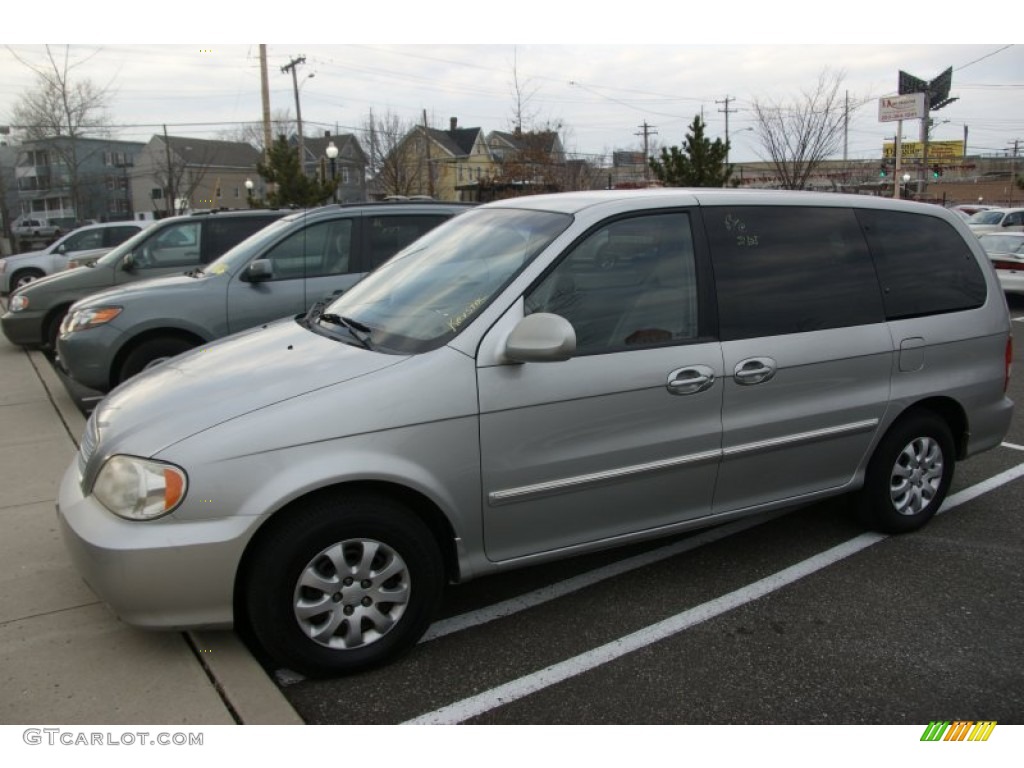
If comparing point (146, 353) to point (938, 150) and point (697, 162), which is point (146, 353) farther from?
point (938, 150)

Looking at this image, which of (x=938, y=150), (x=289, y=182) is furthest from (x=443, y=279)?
(x=938, y=150)

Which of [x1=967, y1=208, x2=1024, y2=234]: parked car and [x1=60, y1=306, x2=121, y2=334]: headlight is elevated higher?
[x1=967, y1=208, x2=1024, y2=234]: parked car

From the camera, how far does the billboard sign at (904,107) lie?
3747cm

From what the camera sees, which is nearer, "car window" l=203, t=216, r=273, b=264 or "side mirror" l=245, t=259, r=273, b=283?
"side mirror" l=245, t=259, r=273, b=283

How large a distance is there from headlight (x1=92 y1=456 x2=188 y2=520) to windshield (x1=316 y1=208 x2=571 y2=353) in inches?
37.1

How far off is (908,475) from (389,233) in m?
4.88

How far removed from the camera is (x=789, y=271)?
3799 mm

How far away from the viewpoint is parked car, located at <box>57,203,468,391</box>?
21.2 feet

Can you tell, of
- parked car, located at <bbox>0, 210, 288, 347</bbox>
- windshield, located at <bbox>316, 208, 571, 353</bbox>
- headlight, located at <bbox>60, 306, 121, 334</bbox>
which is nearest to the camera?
windshield, located at <bbox>316, 208, 571, 353</bbox>

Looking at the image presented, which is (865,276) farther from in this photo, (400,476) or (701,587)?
(400,476)

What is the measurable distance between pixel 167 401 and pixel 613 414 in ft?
5.81

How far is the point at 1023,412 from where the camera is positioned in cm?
700
